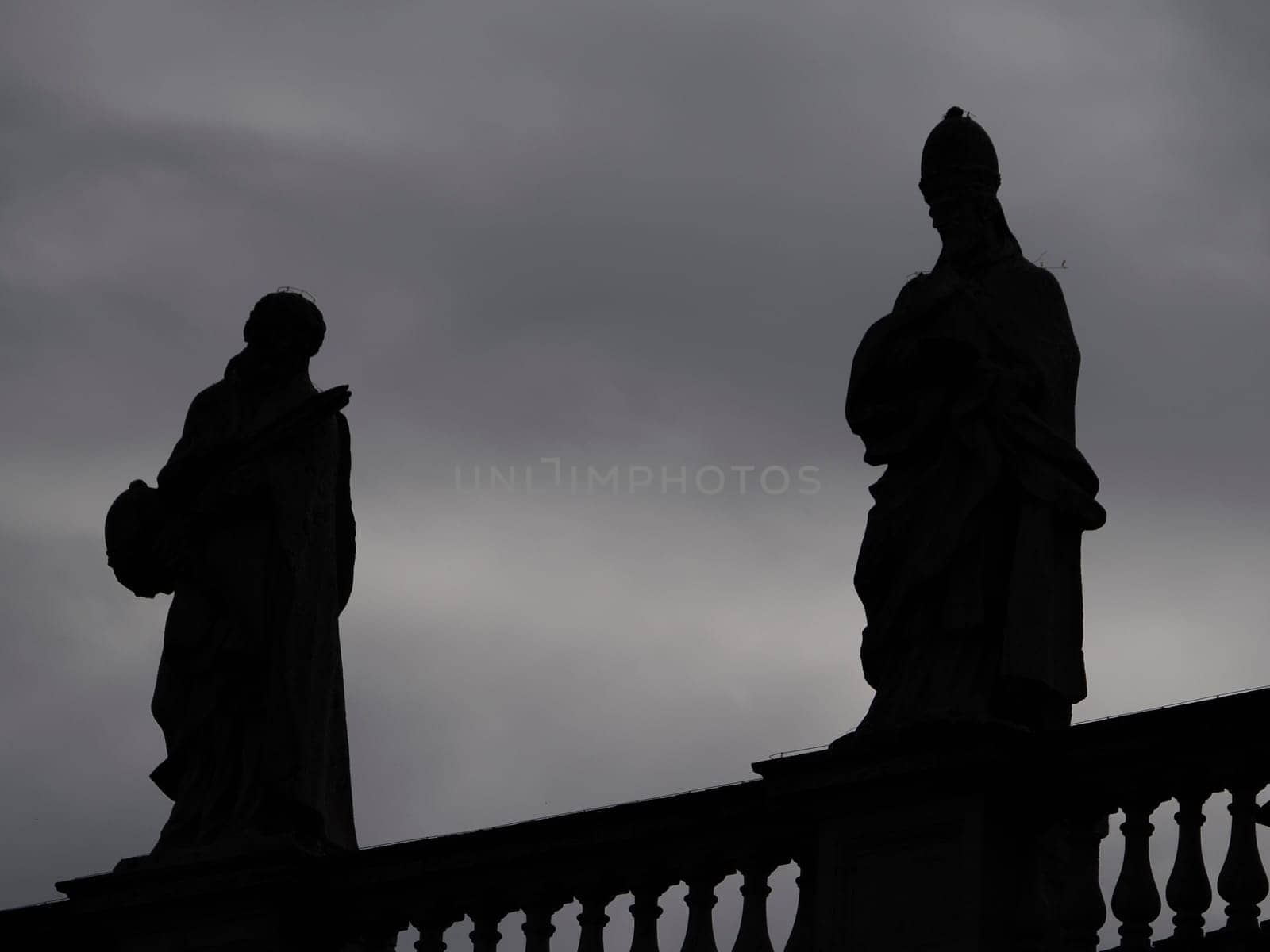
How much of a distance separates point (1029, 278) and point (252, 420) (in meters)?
5.19

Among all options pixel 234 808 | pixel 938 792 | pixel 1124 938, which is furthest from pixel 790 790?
pixel 234 808

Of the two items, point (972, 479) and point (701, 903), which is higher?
point (972, 479)

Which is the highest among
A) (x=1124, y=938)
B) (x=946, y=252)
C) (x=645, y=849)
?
(x=946, y=252)

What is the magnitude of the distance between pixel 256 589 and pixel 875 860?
4939mm

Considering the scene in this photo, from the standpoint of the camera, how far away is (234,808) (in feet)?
63.4

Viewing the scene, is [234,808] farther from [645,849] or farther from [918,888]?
[918,888]

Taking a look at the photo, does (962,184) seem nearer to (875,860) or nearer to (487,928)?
(875,860)

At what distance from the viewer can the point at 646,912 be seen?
17.2 metres

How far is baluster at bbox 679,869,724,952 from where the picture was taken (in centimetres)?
1683

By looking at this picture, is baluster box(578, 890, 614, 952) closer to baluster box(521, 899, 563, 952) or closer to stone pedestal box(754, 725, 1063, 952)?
baluster box(521, 899, 563, 952)

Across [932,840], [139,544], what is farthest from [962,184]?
[139,544]

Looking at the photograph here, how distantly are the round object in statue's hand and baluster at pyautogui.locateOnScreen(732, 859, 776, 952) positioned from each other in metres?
4.71

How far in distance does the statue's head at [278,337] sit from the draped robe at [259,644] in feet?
0.52

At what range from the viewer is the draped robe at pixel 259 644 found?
1925 cm
